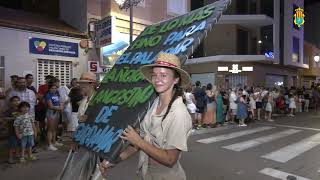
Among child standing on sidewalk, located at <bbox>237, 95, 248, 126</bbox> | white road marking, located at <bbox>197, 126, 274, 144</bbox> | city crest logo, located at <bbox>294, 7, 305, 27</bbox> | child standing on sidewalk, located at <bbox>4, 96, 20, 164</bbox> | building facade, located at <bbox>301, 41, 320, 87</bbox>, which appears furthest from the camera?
building facade, located at <bbox>301, 41, 320, 87</bbox>

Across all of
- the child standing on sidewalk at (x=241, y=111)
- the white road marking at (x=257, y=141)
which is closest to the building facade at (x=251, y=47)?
the child standing on sidewalk at (x=241, y=111)

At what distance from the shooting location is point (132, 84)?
253cm

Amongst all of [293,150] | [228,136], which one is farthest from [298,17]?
[293,150]

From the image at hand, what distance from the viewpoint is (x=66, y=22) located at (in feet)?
54.2

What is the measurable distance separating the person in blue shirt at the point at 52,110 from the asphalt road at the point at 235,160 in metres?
0.58

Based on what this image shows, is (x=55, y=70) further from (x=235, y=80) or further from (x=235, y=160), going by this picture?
(x=235, y=80)

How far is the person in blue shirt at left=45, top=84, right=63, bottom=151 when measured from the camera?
953 cm

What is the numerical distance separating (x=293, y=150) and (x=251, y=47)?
23220 millimetres

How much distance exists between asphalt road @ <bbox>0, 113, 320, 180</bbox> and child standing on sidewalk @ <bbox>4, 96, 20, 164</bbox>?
428mm

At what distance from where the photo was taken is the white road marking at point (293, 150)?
9008 millimetres

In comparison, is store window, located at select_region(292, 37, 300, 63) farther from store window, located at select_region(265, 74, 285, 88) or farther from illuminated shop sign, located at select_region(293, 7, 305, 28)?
store window, located at select_region(265, 74, 285, 88)

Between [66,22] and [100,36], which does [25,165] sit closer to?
[100,36]

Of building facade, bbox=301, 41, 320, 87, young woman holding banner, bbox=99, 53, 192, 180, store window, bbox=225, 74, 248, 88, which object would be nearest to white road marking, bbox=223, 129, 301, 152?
young woman holding banner, bbox=99, 53, 192, 180

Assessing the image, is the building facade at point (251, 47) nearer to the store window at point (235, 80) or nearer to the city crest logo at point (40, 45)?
the store window at point (235, 80)
